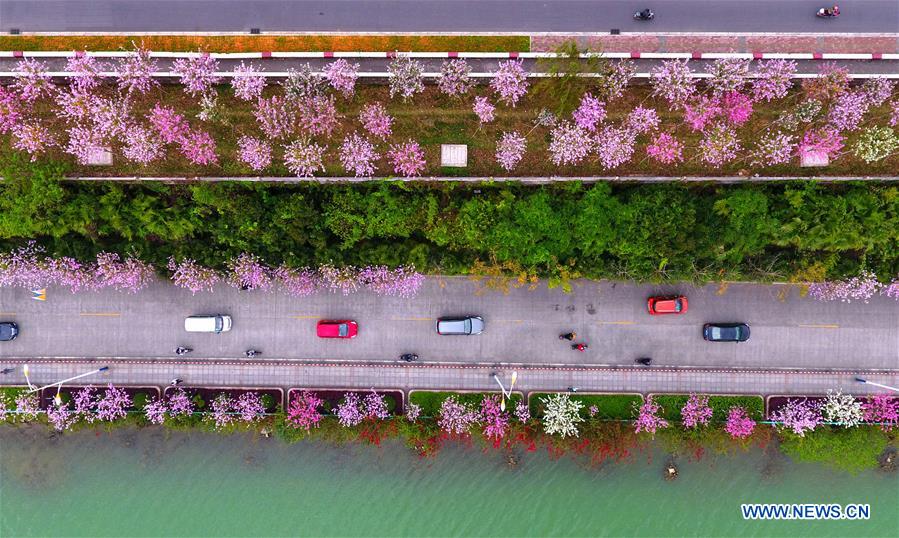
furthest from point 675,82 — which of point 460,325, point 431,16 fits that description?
point 460,325

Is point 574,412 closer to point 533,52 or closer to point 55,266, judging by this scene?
point 533,52

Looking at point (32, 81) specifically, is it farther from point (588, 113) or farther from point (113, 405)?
point (588, 113)

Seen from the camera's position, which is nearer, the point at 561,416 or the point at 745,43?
the point at 745,43

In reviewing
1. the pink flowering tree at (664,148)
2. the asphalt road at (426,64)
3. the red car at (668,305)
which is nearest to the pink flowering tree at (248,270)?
the asphalt road at (426,64)

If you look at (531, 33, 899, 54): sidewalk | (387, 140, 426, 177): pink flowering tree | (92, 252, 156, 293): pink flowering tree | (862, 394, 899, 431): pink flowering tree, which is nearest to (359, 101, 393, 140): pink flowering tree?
(387, 140, 426, 177): pink flowering tree

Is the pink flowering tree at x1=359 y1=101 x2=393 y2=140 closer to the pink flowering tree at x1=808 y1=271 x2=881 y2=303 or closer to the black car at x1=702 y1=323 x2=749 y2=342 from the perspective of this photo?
the black car at x1=702 y1=323 x2=749 y2=342

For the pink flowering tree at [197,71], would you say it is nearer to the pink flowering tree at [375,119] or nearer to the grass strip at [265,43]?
the grass strip at [265,43]
